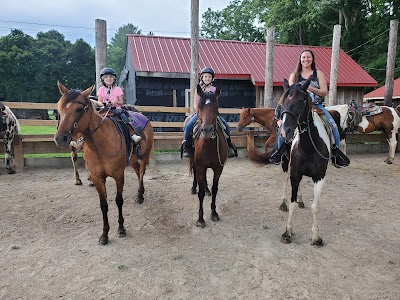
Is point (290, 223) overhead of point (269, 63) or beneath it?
beneath

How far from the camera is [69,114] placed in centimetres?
300

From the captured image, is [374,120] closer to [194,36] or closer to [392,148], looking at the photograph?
[392,148]

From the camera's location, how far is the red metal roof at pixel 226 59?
39.0 ft

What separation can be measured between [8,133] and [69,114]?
16.5ft

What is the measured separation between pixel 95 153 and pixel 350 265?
3.25 m

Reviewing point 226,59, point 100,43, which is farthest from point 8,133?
point 226,59

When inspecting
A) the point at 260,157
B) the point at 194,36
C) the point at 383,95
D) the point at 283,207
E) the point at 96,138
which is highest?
the point at 194,36

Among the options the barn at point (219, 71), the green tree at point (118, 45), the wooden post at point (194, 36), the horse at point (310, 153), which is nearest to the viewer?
the horse at point (310, 153)

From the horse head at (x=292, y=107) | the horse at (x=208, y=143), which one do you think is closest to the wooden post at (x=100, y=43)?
the horse at (x=208, y=143)

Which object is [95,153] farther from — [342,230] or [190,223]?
[342,230]

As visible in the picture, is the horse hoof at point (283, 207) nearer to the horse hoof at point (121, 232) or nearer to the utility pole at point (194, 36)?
the horse hoof at point (121, 232)

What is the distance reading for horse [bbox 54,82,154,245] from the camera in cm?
301

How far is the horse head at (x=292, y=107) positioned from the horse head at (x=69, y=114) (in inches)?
87.3

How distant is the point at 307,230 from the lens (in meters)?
4.00
